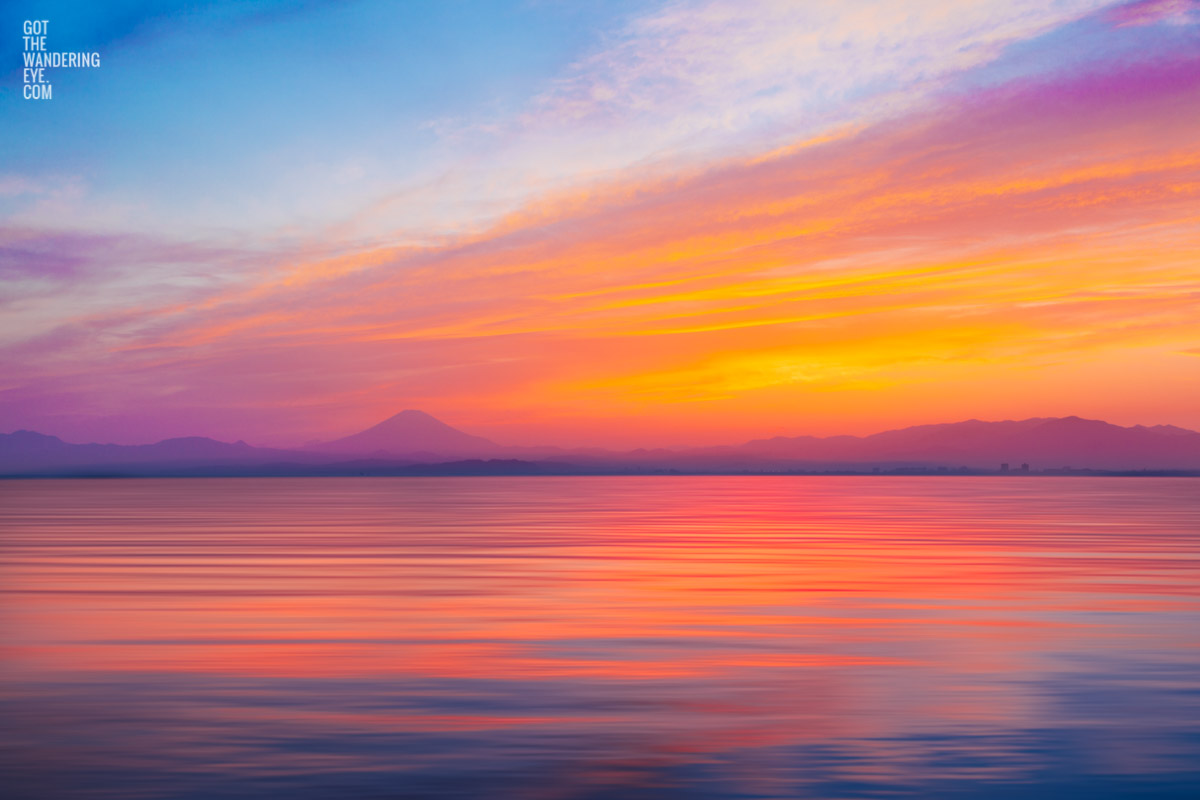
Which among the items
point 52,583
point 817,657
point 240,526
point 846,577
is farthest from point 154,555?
point 817,657

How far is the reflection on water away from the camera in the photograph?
984 centimetres

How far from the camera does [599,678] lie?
14219 millimetres

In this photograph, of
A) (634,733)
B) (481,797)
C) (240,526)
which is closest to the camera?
(481,797)

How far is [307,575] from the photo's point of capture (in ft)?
86.8

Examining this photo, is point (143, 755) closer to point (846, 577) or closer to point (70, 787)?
point (70, 787)

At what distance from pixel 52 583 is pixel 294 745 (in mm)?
16773

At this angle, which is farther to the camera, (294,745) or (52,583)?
(52,583)

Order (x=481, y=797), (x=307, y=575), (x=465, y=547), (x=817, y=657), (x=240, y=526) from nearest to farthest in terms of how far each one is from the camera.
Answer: (x=481, y=797) → (x=817, y=657) → (x=307, y=575) → (x=465, y=547) → (x=240, y=526)

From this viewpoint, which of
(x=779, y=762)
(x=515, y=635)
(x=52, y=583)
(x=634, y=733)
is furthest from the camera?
(x=52, y=583)

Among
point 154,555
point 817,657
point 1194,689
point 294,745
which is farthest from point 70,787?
point 154,555

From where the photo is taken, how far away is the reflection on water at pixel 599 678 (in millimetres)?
9844

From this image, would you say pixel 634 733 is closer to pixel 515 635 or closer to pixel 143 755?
pixel 143 755

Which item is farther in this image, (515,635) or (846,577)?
(846,577)

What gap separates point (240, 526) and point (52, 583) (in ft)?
80.8
